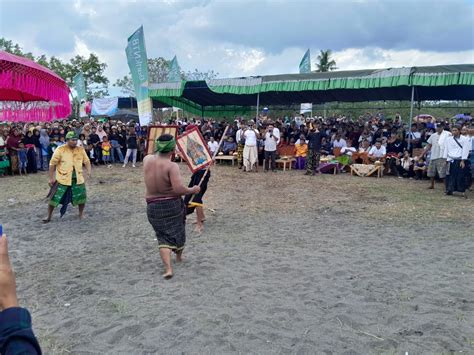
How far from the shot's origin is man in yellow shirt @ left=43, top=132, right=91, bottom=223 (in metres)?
7.11

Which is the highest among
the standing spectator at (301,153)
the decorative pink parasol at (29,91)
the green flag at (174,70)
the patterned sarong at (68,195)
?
the green flag at (174,70)

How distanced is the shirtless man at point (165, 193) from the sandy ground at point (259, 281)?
431mm

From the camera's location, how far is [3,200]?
30.9 ft

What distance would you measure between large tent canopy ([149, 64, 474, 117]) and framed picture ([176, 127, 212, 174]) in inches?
336

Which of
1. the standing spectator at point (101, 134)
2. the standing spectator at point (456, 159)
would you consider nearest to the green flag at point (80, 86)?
the standing spectator at point (101, 134)

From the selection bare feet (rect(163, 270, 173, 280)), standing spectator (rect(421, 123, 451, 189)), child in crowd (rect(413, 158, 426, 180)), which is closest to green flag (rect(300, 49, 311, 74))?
child in crowd (rect(413, 158, 426, 180))

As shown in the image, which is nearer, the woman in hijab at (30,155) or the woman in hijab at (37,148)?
the woman in hijab at (30,155)

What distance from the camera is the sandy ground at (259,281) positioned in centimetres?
345

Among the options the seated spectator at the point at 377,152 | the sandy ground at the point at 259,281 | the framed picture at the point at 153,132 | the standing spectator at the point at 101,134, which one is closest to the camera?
the sandy ground at the point at 259,281

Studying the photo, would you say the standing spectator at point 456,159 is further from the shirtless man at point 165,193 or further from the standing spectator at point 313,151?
the shirtless man at point 165,193

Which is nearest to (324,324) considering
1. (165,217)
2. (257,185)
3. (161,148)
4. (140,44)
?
(165,217)

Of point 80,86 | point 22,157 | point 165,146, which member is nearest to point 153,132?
point 165,146

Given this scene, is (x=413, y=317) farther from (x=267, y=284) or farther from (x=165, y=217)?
(x=165, y=217)

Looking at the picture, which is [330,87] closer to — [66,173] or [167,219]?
[66,173]
